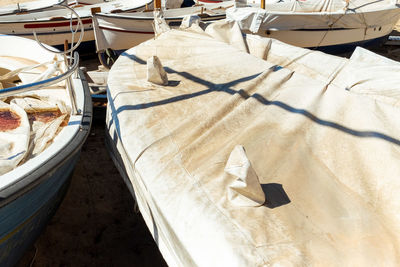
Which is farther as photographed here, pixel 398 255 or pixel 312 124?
pixel 312 124

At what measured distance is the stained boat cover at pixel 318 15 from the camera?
6.84m

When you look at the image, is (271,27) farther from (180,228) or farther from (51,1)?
(51,1)

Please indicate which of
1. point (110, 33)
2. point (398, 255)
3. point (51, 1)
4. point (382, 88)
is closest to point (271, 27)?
point (110, 33)

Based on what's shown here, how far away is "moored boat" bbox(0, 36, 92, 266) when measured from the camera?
7.33 ft

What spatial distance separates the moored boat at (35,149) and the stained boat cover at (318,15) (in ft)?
14.9

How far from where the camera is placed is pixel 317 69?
3.35m

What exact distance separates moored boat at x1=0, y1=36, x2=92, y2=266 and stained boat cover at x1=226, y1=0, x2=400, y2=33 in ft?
14.9

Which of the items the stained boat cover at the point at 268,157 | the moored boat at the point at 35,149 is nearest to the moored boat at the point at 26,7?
the moored boat at the point at 35,149

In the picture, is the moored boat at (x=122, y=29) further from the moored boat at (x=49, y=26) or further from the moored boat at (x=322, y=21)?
the moored boat at (x=322, y=21)

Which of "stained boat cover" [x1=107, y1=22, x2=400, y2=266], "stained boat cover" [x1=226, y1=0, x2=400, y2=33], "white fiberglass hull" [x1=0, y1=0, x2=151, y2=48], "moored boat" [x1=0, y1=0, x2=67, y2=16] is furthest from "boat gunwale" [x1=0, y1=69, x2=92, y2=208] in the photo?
"moored boat" [x1=0, y1=0, x2=67, y2=16]

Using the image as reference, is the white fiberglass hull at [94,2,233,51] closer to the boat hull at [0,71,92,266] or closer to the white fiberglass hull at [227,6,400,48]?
the white fiberglass hull at [227,6,400,48]

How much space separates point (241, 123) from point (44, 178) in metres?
1.63

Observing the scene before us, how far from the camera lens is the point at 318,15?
7359mm

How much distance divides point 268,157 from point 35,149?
211 cm
